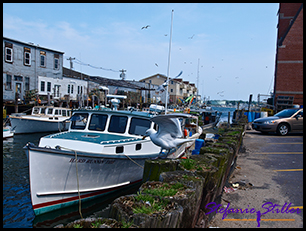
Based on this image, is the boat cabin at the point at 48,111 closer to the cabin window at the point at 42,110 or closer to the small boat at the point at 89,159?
the cabin window at the point at 42,110

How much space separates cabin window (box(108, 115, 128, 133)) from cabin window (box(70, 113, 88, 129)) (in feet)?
4.24

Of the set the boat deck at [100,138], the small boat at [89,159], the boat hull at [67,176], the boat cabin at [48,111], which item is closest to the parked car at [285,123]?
the small boat at [89,159]

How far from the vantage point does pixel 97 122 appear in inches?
373

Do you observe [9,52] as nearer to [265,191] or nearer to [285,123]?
[285,123]

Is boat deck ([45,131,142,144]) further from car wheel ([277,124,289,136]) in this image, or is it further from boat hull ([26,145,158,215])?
car wheel ([277,124,289,136])

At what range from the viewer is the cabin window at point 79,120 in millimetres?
9659

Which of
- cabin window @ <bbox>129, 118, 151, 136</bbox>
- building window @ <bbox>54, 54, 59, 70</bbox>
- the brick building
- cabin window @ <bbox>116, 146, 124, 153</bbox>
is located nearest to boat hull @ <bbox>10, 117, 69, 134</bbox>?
building window @ <bbox>54, 54, 59, 70</bbox>

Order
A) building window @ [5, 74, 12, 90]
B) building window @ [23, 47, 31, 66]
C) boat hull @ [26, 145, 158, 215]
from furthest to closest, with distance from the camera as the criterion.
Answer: building window @ [23, 47, 31, 66] < building window @ [5, 74, 12, 90] < boat hull @ [26, 145, 158, 215]

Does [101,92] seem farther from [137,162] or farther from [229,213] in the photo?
[229,213]

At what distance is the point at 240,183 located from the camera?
546 cm

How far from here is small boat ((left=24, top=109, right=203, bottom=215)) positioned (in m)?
6.49

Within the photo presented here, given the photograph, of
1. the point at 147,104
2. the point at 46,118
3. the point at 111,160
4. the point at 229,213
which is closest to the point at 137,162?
the point at 111,160

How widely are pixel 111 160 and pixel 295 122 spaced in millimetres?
11092

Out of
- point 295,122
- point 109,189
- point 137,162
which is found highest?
point 295,122
